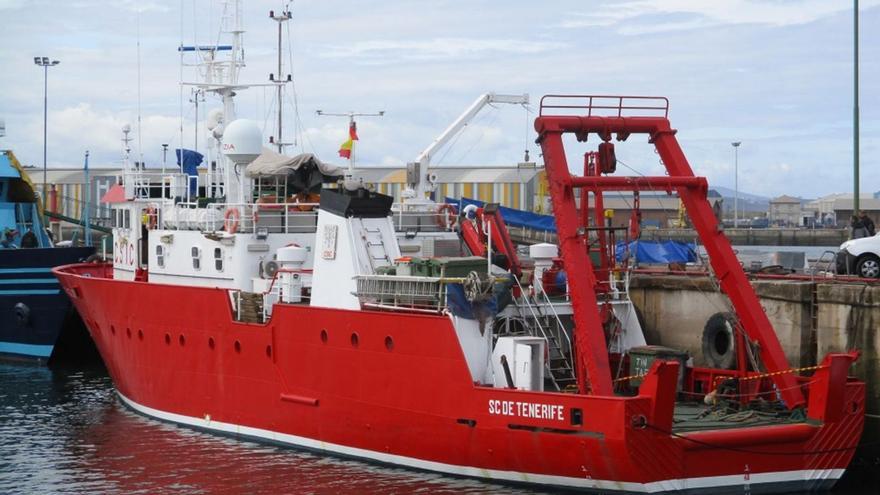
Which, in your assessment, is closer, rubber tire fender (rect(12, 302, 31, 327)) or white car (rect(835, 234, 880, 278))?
white car (rect(835, 234, 880, 278))

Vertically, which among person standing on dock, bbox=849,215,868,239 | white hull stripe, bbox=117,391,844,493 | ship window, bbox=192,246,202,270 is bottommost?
white hull stripe, bbox=117,391,844,493

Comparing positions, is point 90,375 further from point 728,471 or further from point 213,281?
point 728,471

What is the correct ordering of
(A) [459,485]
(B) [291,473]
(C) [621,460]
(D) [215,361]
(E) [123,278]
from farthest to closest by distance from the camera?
(E) [123,278] < (D) [215,361] < (B) [291,473] < (A) [459,485] < (C) [621,460]

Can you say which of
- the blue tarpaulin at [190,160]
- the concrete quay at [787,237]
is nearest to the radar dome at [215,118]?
the blue tarpaulin at [190,160]

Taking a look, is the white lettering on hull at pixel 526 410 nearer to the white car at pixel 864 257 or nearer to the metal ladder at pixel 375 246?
the metal ladder at pixel 375 246

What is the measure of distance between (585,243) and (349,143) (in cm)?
854

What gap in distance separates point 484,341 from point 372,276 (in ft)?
7.78

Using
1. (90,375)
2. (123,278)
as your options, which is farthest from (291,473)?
(90,375)

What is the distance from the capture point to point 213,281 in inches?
987

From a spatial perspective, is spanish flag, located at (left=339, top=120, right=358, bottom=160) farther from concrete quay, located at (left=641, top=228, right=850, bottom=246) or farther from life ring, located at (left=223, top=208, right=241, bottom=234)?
concrete quay, located at (left=641, top=228, right=850, bottom=246)

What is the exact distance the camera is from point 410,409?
1964 cm

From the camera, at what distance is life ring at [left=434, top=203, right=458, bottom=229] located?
997 inches

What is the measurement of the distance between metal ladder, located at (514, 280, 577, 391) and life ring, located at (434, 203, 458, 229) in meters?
4.95

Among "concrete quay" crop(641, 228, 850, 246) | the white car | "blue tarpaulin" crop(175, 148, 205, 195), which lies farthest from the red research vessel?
"concrete quay" crop(641, 228, 850, 246)
